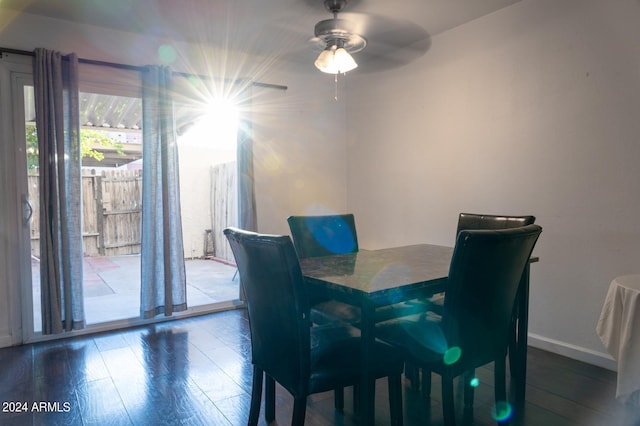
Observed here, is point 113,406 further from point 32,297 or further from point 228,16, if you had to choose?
point 228,16

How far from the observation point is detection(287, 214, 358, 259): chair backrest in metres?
2.50

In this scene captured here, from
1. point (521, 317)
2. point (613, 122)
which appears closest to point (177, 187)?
point (521, 317)

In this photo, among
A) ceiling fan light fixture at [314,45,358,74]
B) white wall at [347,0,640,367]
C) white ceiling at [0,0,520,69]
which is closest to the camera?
white wall at [347,0,640,367]

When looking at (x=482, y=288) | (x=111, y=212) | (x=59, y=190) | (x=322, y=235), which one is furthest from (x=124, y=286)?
(x=482, y=288)

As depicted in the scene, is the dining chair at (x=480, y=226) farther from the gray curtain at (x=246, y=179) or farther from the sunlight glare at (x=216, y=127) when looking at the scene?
the sunlight glare at (x=216, y=127)

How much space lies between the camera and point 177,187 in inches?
130

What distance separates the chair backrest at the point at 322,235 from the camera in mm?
2504

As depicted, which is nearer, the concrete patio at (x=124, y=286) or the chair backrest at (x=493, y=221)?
the chair backrest at (x=493, y=221)

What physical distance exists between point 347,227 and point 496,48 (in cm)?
173

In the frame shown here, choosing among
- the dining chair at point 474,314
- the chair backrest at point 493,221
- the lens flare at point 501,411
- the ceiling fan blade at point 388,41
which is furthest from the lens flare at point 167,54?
the lens flare at point 501,411

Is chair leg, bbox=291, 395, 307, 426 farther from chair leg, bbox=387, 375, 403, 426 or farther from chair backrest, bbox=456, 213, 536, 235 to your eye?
chair backrest, bbox=456, 213, 536, 235

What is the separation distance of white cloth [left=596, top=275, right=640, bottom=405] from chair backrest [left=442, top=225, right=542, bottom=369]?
469 mm

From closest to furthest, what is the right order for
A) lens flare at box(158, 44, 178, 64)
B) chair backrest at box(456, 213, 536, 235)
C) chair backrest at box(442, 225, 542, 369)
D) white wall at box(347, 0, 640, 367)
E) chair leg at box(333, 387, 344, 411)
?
chair backrest at box(442, 225, 542, 369)
chair leg at box(333, 387, 344, 411)
chair backrest at box(456, 213, 536, 235)
white wall at box(347, 0, 640, 367)
lens flare at box(158, 44, 178, 64)

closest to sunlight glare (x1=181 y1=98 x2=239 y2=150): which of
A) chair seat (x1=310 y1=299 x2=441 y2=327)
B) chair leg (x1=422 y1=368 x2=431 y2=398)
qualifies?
chair seat (x1=310 y1=299 x2=441 y2=327)
